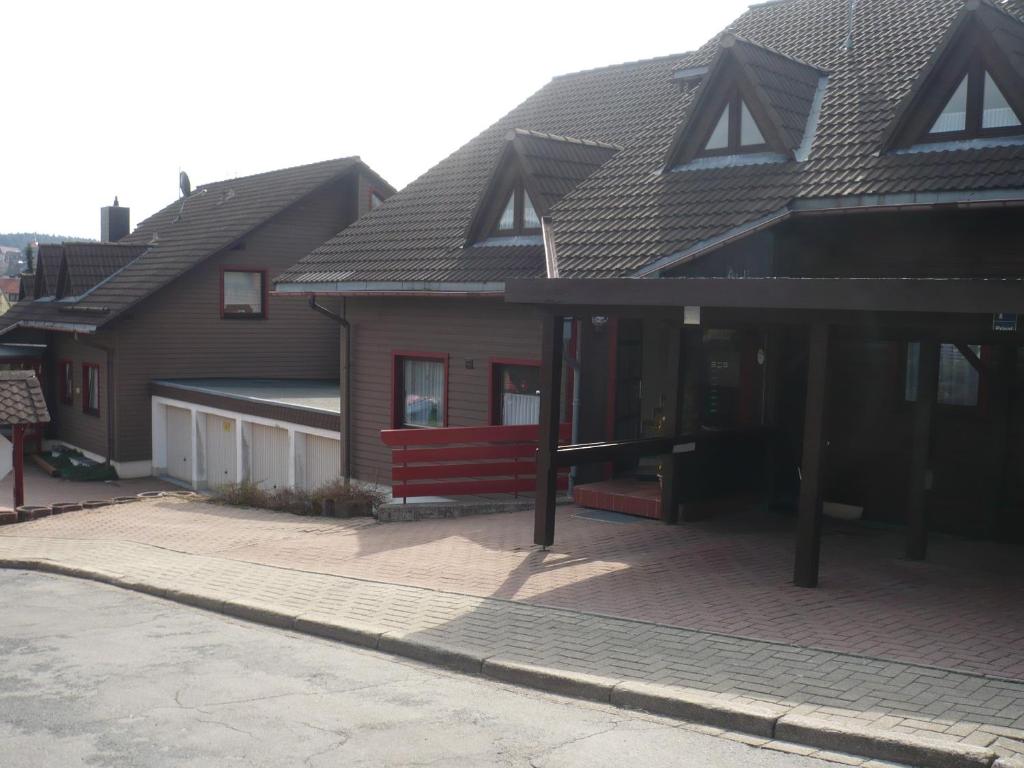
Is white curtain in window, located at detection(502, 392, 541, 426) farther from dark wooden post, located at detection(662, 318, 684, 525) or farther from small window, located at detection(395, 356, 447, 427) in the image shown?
dark wooden post, located at detection(662, 318, 684, 525)

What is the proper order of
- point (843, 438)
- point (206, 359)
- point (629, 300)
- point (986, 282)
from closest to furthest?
point (986, 282), point (629, 300), point (843, 438), point (206, 359)

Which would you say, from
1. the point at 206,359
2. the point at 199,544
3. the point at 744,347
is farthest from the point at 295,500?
the point at 206,359

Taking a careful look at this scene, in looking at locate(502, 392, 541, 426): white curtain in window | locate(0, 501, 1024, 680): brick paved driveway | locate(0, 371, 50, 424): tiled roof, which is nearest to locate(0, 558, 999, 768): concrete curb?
locate(0, 501, 1024, 680): brick paved driveway

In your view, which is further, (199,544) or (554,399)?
(199,544)

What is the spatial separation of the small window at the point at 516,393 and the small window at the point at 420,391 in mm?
1208

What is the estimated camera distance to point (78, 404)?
95.9ft

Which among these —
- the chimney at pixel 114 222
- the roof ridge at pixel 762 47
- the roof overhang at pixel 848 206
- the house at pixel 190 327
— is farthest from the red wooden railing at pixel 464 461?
the chimney at pixel 114 222

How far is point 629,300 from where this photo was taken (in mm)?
9828

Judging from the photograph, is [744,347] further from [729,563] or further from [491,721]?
[491,721]

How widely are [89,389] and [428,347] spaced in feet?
48.4

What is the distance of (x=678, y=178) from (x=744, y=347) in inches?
95.8

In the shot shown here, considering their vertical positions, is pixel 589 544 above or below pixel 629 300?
below

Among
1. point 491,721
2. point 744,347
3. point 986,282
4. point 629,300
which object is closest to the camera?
point 491,721

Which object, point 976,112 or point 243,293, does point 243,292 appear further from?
point 976,112
